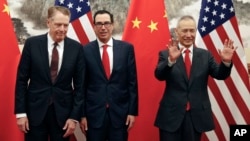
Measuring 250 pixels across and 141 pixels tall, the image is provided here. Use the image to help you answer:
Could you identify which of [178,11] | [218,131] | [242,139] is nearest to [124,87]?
[242,139]

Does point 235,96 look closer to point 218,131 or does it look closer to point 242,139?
point 218,131

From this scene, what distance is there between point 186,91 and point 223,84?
3.15 ft

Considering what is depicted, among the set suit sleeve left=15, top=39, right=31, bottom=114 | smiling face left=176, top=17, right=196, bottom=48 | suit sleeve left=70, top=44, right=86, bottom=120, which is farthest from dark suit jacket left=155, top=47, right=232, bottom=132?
suit sleeve left=15, top=39, right=31, bottom=114

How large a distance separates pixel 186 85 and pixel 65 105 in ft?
2.90

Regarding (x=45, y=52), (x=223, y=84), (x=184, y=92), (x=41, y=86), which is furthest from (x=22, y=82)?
(x=223, y=84)

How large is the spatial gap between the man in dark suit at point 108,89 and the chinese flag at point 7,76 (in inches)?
30.4

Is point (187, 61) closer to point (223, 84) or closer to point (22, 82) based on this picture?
point (223, 84)

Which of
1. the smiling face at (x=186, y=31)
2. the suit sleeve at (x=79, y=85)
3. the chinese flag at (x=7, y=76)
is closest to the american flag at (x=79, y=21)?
the chinese flag at (x=7, y=76)

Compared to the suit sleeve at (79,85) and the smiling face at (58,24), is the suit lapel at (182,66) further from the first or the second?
the smiling face at (58,24)

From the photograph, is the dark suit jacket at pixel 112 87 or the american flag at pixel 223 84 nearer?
the dark suit jacket at pixel 112 87

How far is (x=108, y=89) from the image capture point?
2.49 meters

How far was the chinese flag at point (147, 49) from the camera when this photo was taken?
3.15 meters

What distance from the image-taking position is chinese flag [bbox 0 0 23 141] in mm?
2875

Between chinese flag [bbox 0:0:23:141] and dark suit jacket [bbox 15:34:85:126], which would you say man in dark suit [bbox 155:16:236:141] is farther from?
chinese flag [bbox 0:0:23:141]
